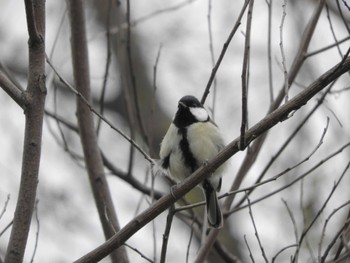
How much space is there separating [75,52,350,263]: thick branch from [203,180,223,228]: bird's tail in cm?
82

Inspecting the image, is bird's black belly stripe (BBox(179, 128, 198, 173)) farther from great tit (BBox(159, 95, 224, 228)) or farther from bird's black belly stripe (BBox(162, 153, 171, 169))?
bird's black belly stripe (BBox(162, 153, 171, 169))

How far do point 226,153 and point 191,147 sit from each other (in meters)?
0.99

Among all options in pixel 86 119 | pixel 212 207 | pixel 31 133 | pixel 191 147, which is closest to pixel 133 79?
pixel 86 119

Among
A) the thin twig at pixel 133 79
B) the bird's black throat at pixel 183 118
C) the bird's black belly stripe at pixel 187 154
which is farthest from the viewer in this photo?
the bird's black throat at pixel 183 118

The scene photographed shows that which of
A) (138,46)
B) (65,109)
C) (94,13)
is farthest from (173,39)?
(65,109)

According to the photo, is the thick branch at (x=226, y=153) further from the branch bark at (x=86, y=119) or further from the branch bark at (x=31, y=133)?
the branch bark at (x=86, y=119)

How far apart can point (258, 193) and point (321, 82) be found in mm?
4711

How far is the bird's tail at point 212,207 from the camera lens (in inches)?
118

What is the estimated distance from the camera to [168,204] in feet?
7.04

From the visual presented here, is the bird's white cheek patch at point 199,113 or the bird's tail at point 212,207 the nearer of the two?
the bird's tail at point 212,207

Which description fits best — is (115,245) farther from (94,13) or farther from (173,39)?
(173,39)

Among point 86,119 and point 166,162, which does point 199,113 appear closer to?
point 166,162

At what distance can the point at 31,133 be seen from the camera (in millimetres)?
2055

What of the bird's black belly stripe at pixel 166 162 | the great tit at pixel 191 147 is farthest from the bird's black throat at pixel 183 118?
the bird's black belly stripe at pixel 166 162
